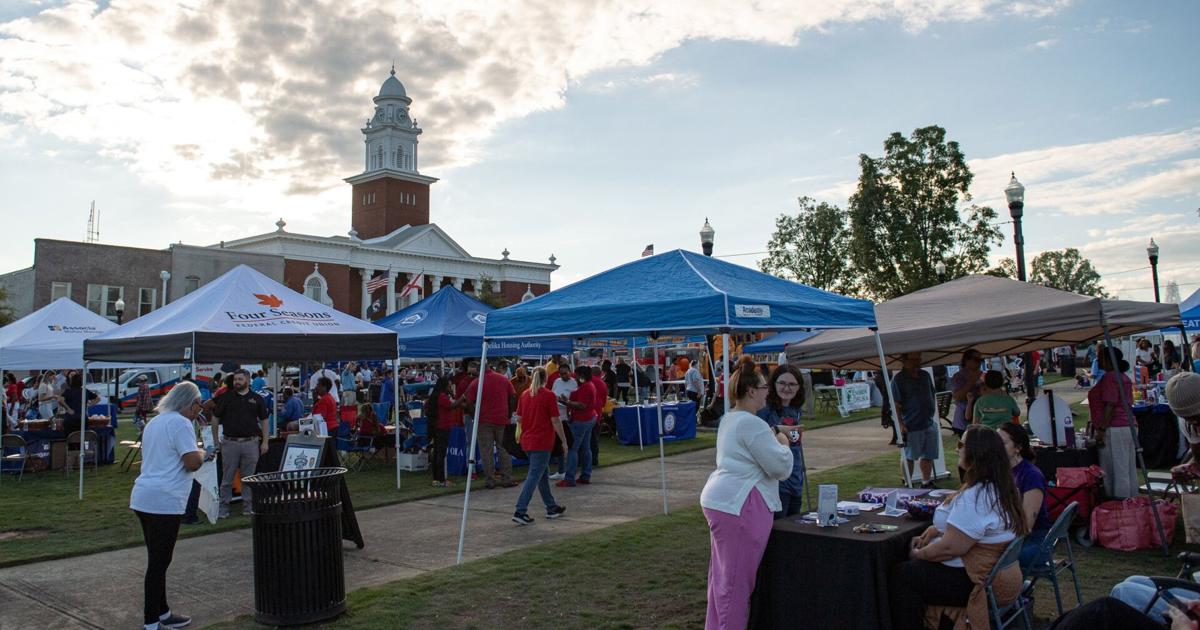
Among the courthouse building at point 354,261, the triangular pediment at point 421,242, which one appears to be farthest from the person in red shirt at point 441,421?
the triangular pediment at point 421,242

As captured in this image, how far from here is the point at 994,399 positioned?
8.88 m

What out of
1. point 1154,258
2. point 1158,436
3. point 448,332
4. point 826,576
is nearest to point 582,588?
point 826,576

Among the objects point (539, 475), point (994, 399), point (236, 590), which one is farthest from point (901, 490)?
point (236, 590)

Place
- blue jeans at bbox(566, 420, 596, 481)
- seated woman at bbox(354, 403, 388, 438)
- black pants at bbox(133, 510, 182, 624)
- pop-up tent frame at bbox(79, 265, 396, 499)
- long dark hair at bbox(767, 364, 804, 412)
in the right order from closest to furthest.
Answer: black pants at bbox(133, 510, 182, 624), long dark hair at bbox(767, 364, 804, 412), pop-up tent frame at bbox(79, 265, 396, 499), blue jeans at bbox(566, 420, 596, 481), seated woman at bbox(354, 403, 388, 438)

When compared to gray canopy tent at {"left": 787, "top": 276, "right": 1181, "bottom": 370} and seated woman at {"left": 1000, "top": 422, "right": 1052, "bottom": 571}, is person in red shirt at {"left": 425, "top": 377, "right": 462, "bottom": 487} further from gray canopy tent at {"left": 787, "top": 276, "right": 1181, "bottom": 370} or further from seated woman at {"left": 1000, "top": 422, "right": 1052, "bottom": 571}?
seated woman at {"left": 1000, "top": 422, "right": 1052, "bottom": 571}

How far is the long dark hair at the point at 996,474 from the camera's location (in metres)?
4.41

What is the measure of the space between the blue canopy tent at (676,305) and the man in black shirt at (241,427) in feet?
12.4

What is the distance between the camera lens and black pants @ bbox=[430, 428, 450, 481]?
1258 cm

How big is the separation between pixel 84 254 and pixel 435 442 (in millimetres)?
45768

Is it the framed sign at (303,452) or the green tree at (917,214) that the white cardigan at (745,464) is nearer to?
the framed sign at (303,452)

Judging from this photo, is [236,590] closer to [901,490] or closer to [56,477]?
[901,490]

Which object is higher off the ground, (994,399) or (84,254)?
(84,254)

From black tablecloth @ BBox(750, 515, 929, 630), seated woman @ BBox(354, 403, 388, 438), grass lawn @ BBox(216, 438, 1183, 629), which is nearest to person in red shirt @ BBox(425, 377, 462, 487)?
seated woman @ BBox(354, 403, 388, 438)

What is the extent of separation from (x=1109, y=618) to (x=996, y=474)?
1053mm
